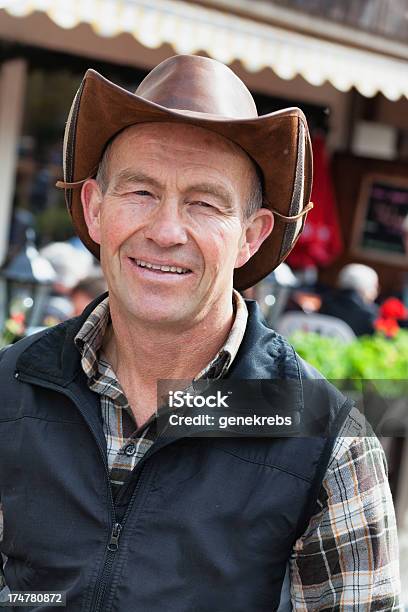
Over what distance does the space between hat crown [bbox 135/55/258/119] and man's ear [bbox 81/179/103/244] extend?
218 millimetres

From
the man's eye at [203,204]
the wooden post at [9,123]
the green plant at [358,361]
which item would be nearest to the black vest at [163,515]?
the man's eye at [203,204]

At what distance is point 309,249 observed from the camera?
884 cm

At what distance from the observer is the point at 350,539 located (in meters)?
1.73

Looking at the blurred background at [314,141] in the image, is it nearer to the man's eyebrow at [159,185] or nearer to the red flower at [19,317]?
the red flower at [19,317]

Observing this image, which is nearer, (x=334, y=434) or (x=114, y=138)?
(x=334, y=434)

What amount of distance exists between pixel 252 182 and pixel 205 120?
21 centimetres

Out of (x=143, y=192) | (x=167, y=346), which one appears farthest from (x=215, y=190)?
(x=167, y=346)

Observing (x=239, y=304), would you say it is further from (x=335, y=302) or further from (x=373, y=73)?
(x=335, y=302)

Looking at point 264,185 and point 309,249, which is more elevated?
point 264,185

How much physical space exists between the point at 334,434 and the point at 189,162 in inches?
22.2

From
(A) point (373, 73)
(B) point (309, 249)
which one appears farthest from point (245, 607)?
(B) point (309, 249)

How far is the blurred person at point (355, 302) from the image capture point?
22.0ft

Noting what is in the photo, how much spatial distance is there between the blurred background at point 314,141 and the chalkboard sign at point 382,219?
0.5 inches

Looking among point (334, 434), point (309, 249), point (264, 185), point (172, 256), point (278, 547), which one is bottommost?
point (309, 249)
